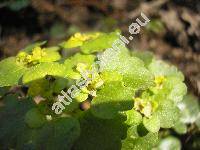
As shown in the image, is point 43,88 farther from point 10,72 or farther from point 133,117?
point 133,117

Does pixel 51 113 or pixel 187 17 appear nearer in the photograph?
pixel 51 113

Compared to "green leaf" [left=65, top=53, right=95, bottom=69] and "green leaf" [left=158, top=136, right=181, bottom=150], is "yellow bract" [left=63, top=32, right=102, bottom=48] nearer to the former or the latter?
"green leaf" [left=65, top=53, right=95, bottom=69]

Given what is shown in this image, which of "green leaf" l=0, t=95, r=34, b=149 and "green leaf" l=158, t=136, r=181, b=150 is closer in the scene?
"green leaf" l=0, t=95, r=34, b=149

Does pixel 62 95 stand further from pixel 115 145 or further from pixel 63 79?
pixel 115 145

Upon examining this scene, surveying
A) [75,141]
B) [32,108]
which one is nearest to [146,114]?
[75,141]

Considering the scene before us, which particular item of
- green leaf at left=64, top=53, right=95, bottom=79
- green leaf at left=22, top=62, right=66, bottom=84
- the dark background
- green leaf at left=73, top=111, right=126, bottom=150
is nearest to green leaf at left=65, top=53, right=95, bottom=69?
green leaf at left=64, top=53, right=95, bottom=79
